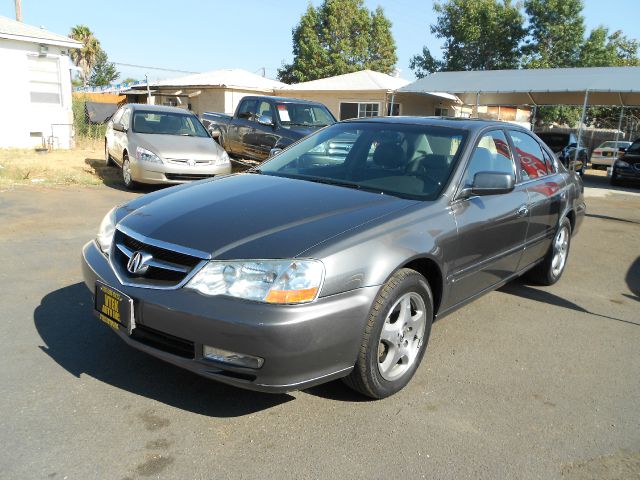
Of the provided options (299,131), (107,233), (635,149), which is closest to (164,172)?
(299,131)

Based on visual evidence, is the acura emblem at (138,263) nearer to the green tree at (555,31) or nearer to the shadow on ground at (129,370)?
the shadow on ground at (129,370)

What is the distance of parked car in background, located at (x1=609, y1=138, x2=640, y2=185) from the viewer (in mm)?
16047

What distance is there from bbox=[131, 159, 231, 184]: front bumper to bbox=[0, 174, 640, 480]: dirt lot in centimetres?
492

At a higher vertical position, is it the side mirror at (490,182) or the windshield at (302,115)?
the windshield at (302,115)

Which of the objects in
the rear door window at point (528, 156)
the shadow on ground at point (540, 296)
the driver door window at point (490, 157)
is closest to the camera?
the driver door window at point (490, 157)

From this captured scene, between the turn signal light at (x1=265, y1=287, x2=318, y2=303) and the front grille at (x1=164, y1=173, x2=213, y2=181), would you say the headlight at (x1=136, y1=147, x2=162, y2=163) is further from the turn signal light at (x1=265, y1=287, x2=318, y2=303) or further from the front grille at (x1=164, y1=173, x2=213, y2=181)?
the turn signal light at (x1=265, y1=287, x2=318, y2=303)

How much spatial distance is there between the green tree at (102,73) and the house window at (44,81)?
52.8 meters

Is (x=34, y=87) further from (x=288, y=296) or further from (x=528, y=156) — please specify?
(x=288, y=296)

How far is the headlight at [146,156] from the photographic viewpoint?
30.4 feet

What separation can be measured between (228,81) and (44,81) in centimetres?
1202

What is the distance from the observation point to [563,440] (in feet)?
9.11

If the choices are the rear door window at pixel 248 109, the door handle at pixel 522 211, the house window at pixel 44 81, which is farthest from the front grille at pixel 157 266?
the house window at pixel 44 81

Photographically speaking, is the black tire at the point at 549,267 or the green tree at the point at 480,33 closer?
the black tire at the point at 549,267

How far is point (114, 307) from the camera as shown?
2791mm
